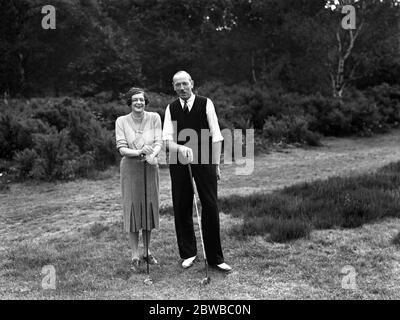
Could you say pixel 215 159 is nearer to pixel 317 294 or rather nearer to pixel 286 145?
pixel 317 294

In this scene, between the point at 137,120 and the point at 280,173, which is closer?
the point at 137,120

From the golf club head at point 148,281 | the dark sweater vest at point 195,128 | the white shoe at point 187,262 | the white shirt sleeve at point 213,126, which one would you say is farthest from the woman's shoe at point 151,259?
the white shirt sleeve at point 213,126

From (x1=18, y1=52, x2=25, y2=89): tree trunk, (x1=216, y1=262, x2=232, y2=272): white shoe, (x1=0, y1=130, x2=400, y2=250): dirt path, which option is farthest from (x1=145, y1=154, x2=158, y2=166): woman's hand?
(x1=18, y1=52, x2=25, y2=89): tree trunk

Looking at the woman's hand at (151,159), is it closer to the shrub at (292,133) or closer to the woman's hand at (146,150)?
the woman's hand at (146,150)

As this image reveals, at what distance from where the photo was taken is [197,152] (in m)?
4.89

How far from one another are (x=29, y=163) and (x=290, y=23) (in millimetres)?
16901

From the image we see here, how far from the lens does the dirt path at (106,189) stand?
24.3 ft

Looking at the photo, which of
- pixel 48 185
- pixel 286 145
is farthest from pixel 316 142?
pixel 48 185

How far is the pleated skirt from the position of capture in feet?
16.7

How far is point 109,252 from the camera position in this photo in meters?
5.77

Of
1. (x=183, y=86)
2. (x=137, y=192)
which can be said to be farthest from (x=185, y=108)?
(x=137, y=192)

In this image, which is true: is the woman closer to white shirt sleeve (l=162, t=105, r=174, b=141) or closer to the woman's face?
the woman's face

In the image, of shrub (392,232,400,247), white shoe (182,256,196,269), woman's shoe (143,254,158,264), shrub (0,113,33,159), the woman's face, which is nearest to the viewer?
the woman's face

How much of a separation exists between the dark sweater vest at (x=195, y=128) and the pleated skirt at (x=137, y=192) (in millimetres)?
486
